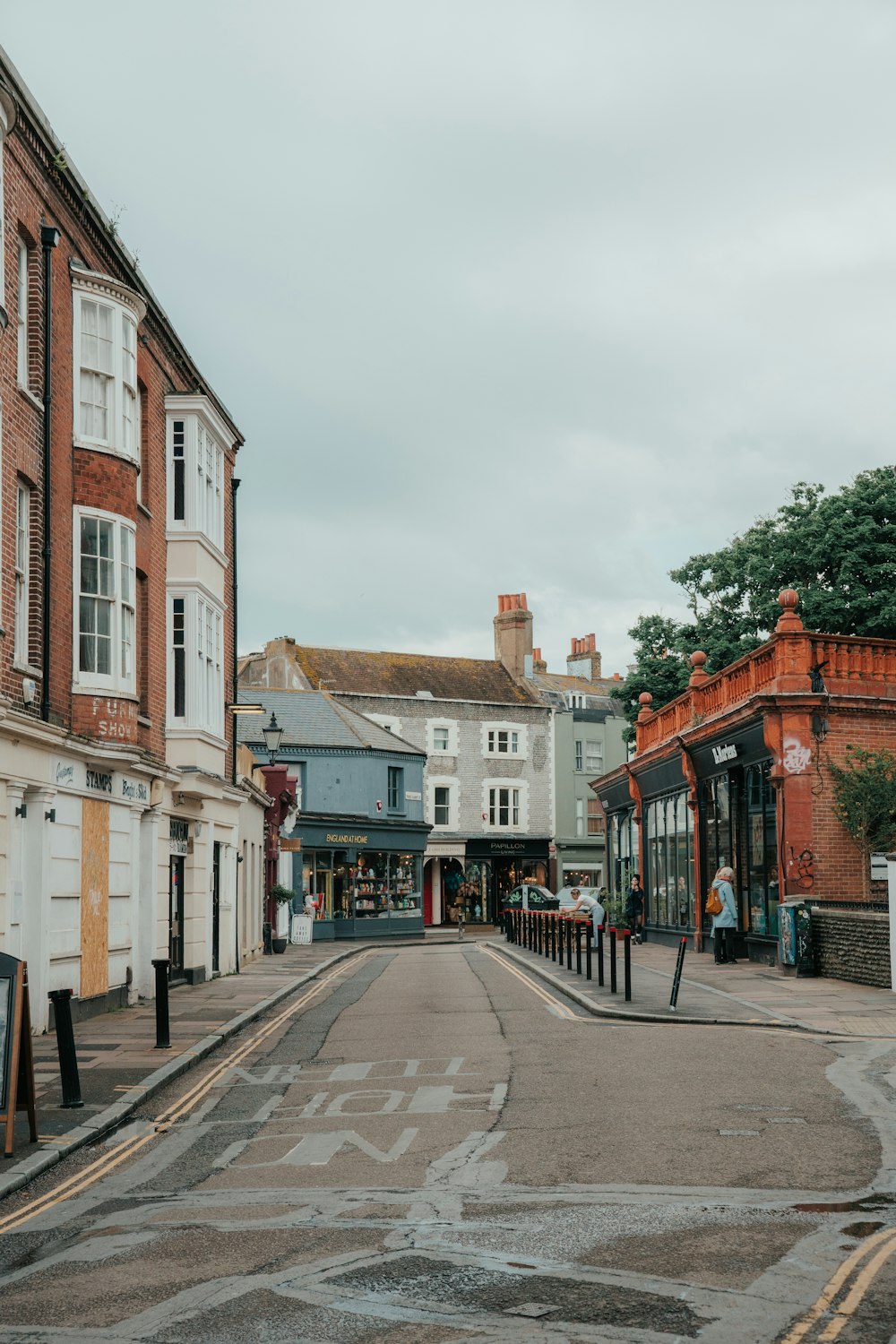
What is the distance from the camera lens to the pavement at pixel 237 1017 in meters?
11.5

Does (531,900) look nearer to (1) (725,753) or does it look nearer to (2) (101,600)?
(1) (725,753)

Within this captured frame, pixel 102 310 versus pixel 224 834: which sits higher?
pixel 102 310

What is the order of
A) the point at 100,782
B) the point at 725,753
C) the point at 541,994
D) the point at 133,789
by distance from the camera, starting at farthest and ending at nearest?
1. the point at 725,753
2. the point at 541,994
3. the point at 133,789
4. the point at 100,782

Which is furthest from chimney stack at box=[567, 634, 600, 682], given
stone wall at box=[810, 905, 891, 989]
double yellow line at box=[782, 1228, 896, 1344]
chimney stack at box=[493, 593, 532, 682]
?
double yellow line at box=[782, 1228, 896, 1344]

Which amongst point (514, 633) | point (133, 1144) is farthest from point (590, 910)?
point (514, 633)

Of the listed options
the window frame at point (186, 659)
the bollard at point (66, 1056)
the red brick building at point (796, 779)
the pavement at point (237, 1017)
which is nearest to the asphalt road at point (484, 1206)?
the pavement at point (237, 1017)

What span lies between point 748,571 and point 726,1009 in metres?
24.3

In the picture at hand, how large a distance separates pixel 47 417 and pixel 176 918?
10.5 meters

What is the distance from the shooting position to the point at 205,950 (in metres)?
27.6

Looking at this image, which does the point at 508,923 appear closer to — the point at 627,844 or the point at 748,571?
the point at 627,844

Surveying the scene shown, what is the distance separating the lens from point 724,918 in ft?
90.6

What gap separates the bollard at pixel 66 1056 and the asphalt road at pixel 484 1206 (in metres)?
0.60

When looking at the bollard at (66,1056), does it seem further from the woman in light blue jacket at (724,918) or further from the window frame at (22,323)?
the woman in light blue jacket at (724,918)

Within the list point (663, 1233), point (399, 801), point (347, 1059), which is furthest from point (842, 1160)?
point (399, 801)
